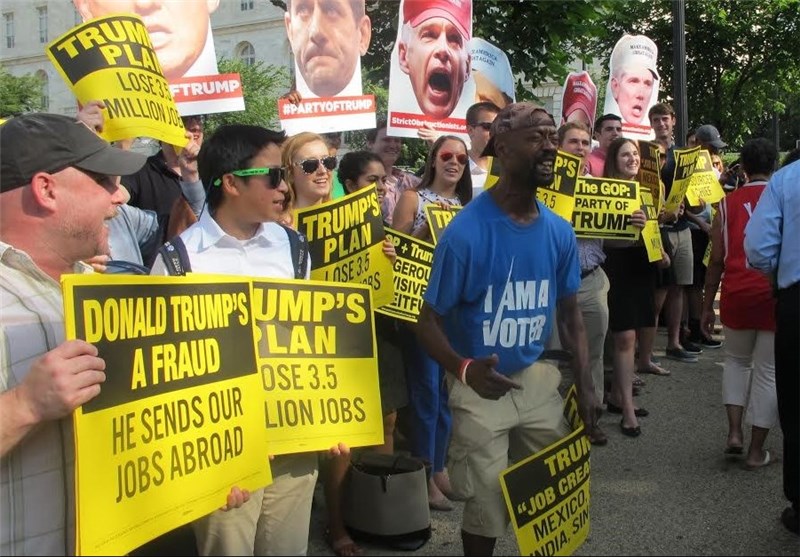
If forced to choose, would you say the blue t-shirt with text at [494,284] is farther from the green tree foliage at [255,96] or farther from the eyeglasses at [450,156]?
the green tree foliage at [255,96]

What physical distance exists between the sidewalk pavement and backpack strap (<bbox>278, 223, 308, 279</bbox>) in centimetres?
167

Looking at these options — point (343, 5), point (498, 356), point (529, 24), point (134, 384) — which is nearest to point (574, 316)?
point (498, 356)

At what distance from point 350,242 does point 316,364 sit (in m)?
1.25

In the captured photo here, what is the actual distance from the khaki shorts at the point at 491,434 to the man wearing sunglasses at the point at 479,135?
2881 mm

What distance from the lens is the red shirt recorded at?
5.10m

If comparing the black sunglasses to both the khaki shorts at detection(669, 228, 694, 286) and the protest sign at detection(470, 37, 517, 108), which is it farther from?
Answer: the khaki shorts at detection(669, 228, 694, 286)

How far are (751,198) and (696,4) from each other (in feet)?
77.6

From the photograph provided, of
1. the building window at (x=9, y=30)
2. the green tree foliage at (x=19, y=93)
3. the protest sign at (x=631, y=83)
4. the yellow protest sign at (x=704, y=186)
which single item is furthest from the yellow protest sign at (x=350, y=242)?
the building window at (x=9, y=30)

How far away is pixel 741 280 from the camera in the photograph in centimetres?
521

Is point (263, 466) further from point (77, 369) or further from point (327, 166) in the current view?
point (327, 166)

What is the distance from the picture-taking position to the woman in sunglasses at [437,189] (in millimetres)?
4789

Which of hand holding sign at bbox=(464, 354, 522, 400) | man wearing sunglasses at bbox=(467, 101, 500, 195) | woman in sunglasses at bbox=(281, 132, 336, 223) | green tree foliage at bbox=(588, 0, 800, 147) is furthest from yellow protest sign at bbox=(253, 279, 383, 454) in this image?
green tree foliage at bbox=(588, 0, 800, 147)

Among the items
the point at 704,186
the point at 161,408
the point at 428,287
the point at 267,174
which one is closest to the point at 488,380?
the point at 428,287

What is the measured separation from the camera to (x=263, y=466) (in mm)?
2480
